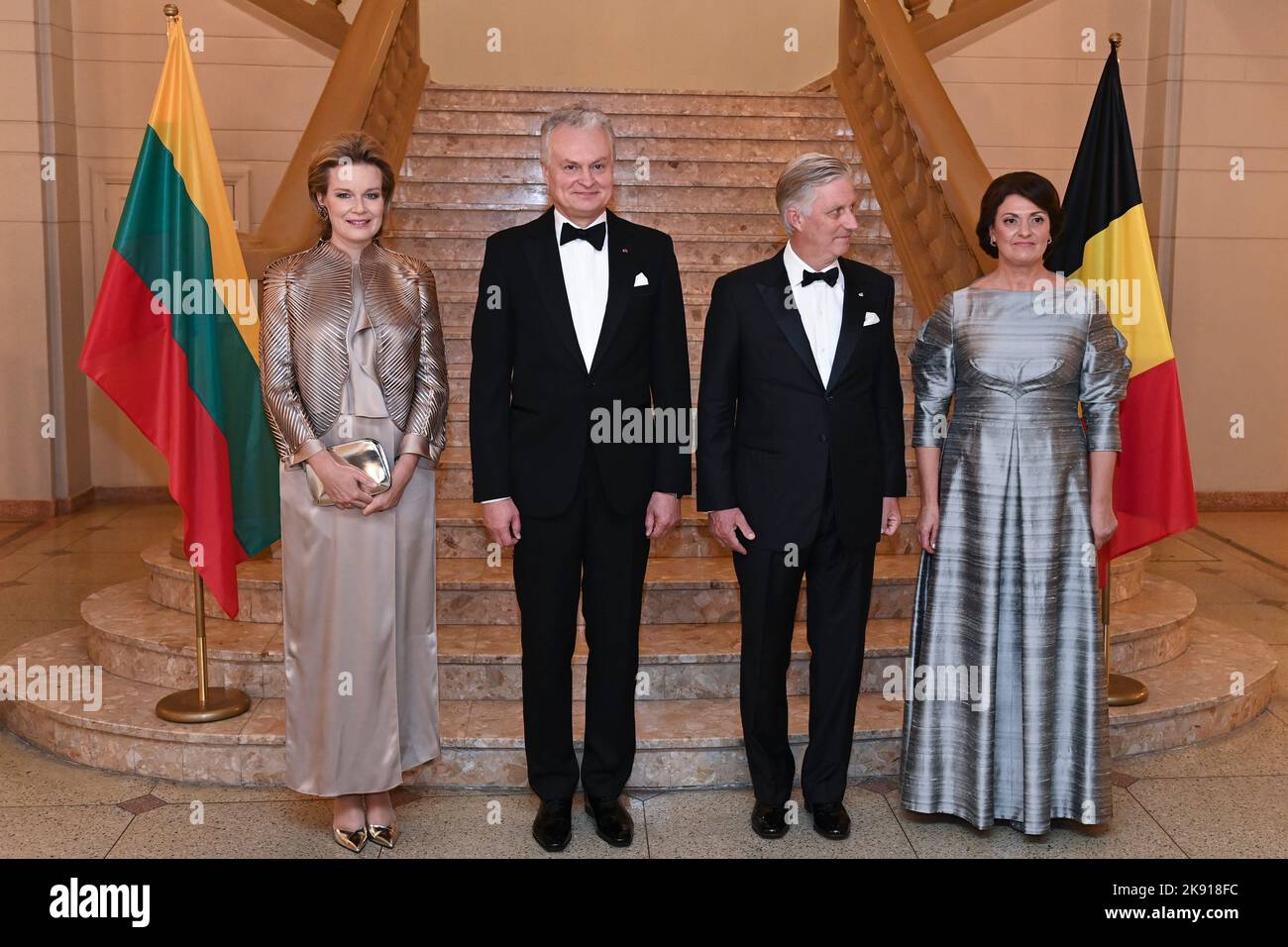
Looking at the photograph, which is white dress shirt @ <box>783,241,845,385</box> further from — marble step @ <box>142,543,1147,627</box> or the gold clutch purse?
marble step @ <box>142,543,1147,627</box>

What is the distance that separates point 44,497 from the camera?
8680 mm

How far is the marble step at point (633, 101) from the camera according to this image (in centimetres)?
865

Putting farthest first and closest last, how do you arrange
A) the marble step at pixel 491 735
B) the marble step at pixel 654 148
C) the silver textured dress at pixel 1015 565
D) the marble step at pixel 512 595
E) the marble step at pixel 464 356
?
the marble step at pixel 654 148, the marble step at pixel 464 356, the marble step at pixel 512 595, the marble step at pixel 491 735, the silver textured dress at pixel 1015 565

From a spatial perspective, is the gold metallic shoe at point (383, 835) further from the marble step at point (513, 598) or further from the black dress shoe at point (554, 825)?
the marble step at point (513, 598)

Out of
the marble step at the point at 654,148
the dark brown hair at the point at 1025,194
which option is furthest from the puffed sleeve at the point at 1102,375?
the marble step at the point at 654,148

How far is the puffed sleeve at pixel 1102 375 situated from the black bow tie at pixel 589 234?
143cm

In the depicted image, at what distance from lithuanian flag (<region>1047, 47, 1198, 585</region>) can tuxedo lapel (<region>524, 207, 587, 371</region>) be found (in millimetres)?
2026

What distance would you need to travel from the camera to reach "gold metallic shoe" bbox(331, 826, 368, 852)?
12.7 ft

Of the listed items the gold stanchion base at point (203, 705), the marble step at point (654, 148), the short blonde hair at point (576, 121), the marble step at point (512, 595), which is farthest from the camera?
the marble step at point (654, 148)

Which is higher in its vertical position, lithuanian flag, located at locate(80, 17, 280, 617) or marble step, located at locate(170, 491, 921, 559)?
lithuanian flag, located at locate(80, 17, 280, 617)

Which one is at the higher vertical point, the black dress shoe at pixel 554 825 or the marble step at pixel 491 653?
the marble step at pixel 491 653

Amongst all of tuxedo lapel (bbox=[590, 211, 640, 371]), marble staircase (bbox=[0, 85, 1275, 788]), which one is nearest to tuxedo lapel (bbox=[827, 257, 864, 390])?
tuxedo lapel (bbox=[590, 211, 640, 371])

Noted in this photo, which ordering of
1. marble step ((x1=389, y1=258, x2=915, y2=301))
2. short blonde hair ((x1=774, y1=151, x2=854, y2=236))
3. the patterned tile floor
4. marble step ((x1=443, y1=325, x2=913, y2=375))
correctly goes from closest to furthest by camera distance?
short blonde hair ((x1=774, y1=151, x2=854, y2=236)) < the patterned tile floor < marble step ((x1=443, y1=325, x2=913, y2=375)) < marble step ((x1=389, y1=258, x2=915, y2=301))
